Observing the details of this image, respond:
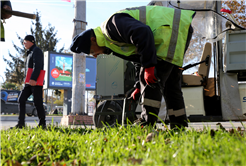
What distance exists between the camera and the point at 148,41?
2.34 metres

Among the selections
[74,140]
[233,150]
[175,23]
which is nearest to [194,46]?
[175,23]

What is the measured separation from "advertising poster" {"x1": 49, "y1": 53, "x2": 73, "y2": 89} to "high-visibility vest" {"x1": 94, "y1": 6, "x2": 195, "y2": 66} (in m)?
18.1

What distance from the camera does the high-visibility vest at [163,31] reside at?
2.55m

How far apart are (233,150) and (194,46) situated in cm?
→ 616

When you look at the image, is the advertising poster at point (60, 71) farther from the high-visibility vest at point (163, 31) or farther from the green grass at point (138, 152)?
the green grass at point (138, 152)

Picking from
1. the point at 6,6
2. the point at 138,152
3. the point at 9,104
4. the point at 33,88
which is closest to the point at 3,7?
the point at 6,6

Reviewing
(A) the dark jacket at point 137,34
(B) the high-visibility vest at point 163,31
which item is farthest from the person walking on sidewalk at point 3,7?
(A) the dark jacket at point 137,34

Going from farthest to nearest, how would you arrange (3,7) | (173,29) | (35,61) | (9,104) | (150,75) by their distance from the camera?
1. (9,104)
2. (35,61)
3. (3,7)
4. (173,29)
5. (150,75)

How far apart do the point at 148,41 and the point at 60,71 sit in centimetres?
1917

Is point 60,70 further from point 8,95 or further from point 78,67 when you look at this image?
point 78,67

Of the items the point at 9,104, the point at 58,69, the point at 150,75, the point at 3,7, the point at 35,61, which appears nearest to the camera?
the point at 150,75

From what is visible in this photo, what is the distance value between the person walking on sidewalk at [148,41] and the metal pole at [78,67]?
5.04 metres

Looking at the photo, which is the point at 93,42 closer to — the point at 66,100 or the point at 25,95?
the point at 25,95

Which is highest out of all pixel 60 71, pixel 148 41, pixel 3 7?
pixel 60 71
